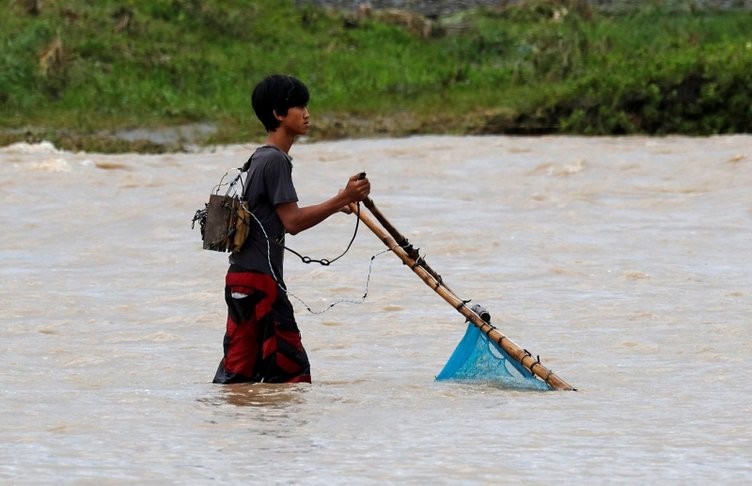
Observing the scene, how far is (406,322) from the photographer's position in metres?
8.58

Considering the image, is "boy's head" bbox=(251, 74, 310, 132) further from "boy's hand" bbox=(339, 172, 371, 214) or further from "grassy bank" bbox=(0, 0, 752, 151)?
"grassy bank" bbox=(0, 0, 752, 151)

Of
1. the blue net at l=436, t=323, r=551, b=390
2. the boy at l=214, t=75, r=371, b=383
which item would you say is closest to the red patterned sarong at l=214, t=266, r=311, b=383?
the boy at l=214, t=75, r=371, b=383

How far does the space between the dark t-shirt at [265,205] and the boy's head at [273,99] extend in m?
0.12

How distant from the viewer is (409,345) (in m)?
7.99

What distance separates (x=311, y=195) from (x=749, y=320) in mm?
6050

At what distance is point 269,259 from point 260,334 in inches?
11.5

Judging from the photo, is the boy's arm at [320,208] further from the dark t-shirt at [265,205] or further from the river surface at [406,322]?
the river surface at [406,322]

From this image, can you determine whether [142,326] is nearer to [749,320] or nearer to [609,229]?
[749,320]

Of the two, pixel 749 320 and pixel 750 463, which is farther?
pixel 749 320

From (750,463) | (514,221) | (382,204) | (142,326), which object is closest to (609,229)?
(514,221)

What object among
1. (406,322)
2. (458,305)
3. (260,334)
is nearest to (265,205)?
(260,334)

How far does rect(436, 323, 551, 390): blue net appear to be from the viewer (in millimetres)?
6309

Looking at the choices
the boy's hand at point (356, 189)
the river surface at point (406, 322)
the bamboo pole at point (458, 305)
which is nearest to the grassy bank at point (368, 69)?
the river surface at point (406, 322)

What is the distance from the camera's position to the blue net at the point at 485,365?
6.31 m
